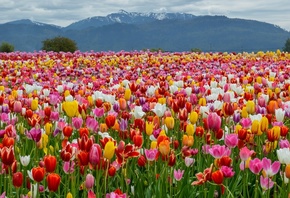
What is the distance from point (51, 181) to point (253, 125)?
1.86 m

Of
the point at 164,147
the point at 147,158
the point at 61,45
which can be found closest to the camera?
the point at 164,147

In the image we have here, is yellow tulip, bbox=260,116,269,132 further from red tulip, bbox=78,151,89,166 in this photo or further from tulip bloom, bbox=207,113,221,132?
red tulip, bbox=78,151,89,166

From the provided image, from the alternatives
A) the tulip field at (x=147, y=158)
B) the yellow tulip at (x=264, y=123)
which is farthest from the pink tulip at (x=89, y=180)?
the yellow tulip at (x=264, y=123)

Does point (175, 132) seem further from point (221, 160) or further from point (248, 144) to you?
point (221, 160)

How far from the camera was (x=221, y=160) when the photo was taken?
3195 mm

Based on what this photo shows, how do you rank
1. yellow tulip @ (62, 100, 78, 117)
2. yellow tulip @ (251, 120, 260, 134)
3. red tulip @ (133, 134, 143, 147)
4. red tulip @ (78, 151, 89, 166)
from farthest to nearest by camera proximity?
1. yellow tulip @ (62, 100, 78, 117)
2. yellow tulip @ (251, 120, 260, 134)
3. red tulip @ (133, 134, 143, 147)
4. red tulip @ (78, 151, 89, 166)

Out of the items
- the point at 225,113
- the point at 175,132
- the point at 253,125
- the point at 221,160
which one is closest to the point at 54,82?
the point at 175,132

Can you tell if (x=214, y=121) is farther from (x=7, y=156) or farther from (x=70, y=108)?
(x=7, y=156)

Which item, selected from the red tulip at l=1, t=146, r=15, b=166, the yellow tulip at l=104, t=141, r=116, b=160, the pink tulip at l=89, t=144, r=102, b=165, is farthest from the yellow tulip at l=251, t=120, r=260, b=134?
the red tulip at l=1, t=146, r=15, b=166

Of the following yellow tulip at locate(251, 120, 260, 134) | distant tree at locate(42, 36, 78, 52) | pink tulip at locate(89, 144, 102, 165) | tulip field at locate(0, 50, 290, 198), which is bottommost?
distant tree at locate(42, 36, 78, 52)

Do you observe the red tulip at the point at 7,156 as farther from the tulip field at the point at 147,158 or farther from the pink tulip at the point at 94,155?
the pink tulip at the point at 94,155

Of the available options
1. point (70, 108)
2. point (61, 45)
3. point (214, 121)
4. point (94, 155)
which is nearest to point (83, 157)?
point (94, 155)

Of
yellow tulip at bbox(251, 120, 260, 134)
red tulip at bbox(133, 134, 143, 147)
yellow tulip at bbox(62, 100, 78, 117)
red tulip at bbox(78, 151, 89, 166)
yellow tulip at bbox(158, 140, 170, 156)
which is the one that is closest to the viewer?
red tulip at bbox(78, 151, 89, 166)

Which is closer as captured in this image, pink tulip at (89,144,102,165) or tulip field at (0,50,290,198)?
pink tulip at (89,144,102,165)
